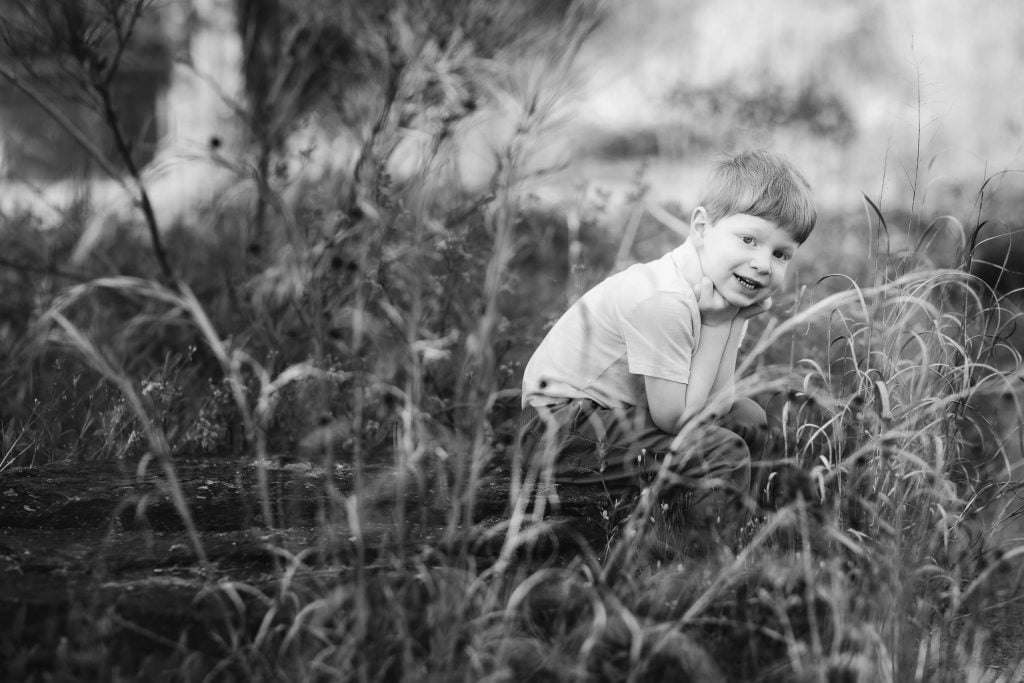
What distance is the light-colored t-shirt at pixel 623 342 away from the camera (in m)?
2.58

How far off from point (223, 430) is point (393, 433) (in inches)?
20.5

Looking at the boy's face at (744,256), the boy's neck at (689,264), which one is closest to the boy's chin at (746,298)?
the boy's face at (744,256)

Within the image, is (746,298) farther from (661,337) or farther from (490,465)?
(490,465)

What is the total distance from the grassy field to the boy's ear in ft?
1.03

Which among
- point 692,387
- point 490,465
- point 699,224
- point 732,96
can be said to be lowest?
point 490,465

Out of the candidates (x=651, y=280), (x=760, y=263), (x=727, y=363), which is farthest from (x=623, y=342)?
(x=760, y=263)

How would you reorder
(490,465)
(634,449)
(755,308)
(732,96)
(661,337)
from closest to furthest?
(661,337) < (634,449) < (755,308) < (490,465) < (732,96)

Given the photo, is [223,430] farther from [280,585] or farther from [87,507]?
[280,585]

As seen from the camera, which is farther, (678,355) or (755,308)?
(755,308)

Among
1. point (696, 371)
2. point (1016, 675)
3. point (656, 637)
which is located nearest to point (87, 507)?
point (656, 637)

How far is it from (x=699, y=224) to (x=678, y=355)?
38cm

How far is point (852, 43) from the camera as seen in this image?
9.48m

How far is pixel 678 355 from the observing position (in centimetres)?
259

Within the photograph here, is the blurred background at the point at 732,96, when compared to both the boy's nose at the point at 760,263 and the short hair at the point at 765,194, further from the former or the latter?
the boy's nose at the point at 760,263
